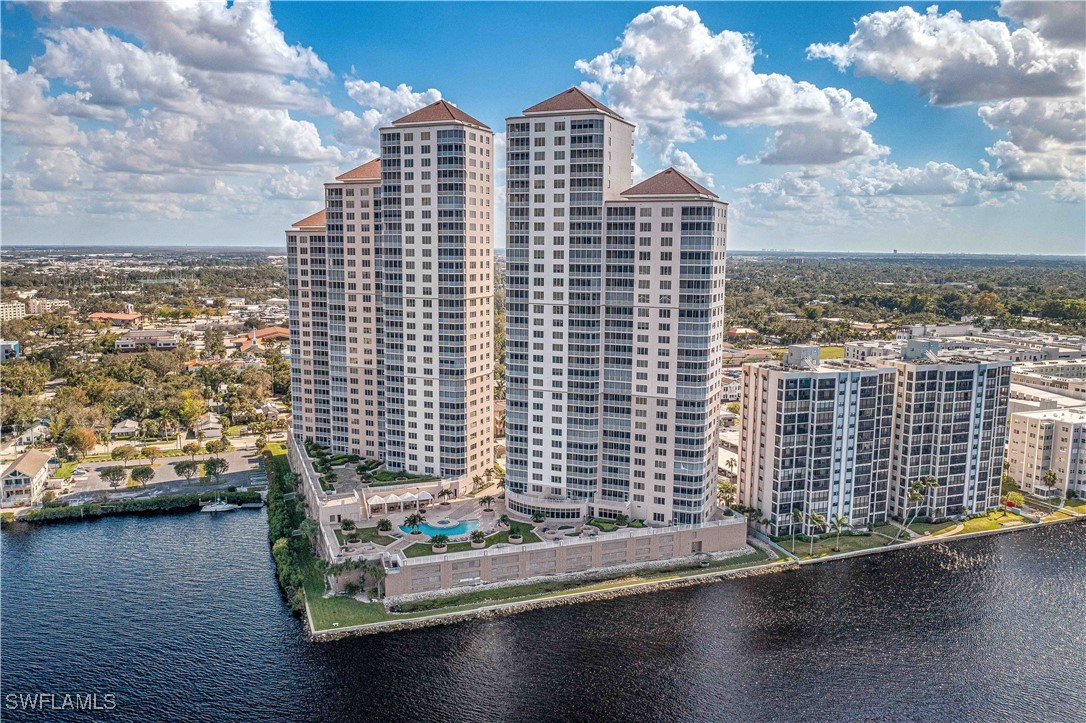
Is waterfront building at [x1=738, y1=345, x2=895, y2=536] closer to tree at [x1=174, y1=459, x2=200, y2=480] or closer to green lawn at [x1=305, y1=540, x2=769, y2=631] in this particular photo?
green lawn at [x1=305, y1=540, x2=769, y2=631]

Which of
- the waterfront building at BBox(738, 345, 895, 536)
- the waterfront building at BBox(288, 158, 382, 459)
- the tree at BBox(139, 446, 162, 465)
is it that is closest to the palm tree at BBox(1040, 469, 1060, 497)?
the waterfront building at BBox(738, 345, 895, 536)

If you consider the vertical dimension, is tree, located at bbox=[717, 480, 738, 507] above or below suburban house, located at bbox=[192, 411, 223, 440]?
above

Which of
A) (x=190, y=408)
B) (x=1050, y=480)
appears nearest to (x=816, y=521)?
(x=1050, y=480)

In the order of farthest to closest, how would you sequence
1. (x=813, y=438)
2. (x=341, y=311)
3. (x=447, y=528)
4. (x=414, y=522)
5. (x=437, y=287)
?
1. (x=341, y=311)
2. (x=437, y=287)
3. (x=813, y=438)
4. (x=447, y=528)
5. (x=414, y=522)

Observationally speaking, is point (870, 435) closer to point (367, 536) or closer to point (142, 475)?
point (367, 536)

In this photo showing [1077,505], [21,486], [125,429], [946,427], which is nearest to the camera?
[946,427]

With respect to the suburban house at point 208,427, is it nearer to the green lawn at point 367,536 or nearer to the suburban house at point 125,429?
the suburban house at point 125,429

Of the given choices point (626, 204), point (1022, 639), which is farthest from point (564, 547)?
point (1022, 639)
